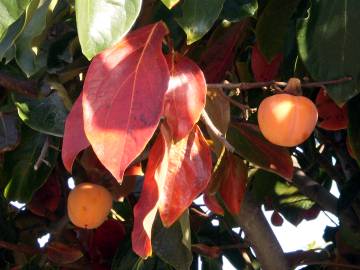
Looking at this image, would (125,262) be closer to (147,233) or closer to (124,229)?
(124,229)

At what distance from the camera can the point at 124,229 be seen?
6.72ft

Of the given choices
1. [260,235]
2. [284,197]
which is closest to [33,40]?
[260,235]

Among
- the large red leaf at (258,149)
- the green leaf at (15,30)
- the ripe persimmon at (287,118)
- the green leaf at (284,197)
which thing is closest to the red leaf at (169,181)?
the ripe persimmon at (287,118)

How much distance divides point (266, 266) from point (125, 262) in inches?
12.3

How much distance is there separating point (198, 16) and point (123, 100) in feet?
0.63

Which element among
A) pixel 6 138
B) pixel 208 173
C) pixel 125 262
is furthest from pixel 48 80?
pixel 125 262

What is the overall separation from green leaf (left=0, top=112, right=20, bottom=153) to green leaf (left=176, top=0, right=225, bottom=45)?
2.00 feet

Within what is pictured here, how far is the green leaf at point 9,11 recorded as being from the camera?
40.1 inches

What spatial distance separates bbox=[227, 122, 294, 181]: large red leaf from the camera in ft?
4.91

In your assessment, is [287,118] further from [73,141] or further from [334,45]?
[73,141]

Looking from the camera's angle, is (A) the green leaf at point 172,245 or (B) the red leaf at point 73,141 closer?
(B) the red leaf at point 73,141

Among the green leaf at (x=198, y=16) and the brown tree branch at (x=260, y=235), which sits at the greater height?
the green leaf at (x=198, y=16)

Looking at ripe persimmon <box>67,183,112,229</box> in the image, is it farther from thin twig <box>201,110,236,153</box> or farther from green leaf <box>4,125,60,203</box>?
thin twig <box>201,110,236,153</box>

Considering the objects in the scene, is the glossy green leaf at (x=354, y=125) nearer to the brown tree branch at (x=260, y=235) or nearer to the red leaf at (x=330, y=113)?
the red leaf at (x=330, y=113)
